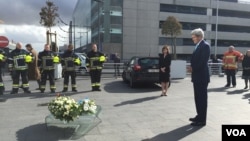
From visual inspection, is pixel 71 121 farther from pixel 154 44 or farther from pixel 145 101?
pixel 154 44

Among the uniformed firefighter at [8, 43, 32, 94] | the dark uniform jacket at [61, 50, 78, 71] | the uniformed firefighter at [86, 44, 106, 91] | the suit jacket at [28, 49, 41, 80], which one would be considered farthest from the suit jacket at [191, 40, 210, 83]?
the suit jacket at [28, 49, 41, 80]

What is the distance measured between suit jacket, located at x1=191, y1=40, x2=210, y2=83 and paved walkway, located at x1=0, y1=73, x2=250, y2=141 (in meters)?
1.03

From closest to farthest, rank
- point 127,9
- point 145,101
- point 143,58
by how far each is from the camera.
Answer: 1. point 145,101
2. point 143,58
3. point 127,9

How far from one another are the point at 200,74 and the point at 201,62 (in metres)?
0.28

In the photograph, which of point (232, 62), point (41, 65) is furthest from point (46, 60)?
point (232, 62)

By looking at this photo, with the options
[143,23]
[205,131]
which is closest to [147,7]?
[143,23]

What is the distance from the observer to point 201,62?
674cm

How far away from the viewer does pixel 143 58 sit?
1365 centimetres

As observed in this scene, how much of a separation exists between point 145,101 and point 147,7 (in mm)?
49941

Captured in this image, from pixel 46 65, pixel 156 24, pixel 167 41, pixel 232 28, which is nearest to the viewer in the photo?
pixel 46 65

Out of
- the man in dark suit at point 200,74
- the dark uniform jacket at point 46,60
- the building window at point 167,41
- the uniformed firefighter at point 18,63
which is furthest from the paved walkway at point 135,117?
the building window at point 167,41

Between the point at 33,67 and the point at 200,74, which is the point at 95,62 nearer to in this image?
the point at 33,67

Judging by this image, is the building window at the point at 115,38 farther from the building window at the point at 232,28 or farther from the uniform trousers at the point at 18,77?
the uniform trousers at the point at 18,77

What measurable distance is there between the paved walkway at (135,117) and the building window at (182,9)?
5129 cm
